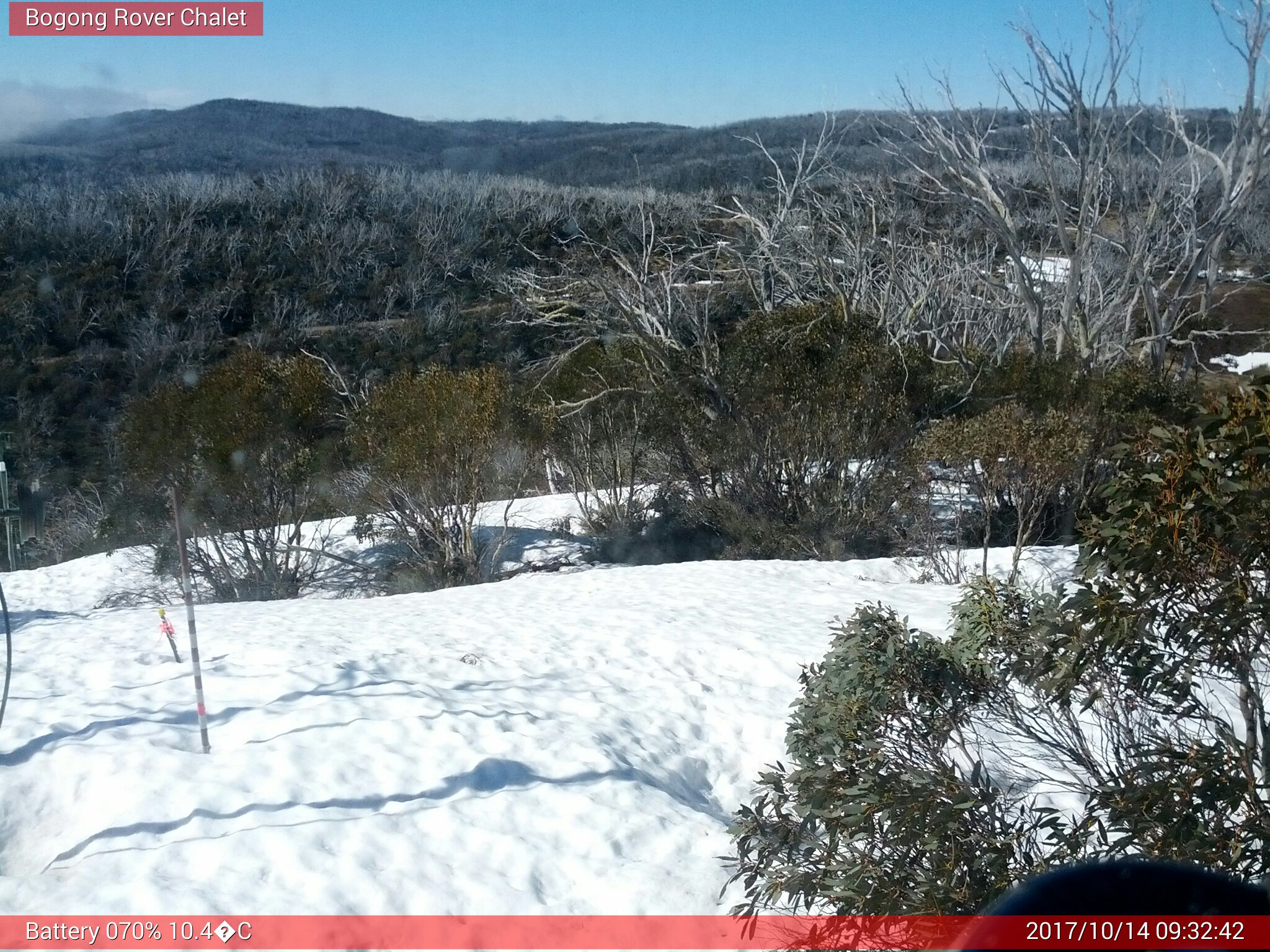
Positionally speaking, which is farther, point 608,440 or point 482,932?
point 608,440

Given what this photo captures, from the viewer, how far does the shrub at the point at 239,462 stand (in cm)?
1146

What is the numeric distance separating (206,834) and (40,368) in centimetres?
2726

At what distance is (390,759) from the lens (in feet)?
15.3

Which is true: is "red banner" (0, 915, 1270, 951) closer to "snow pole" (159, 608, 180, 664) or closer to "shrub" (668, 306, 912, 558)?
"snow pole" (159, 608, 180, 664)

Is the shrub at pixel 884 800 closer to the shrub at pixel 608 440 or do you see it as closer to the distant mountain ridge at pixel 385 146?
the shrub at pixel 608 440

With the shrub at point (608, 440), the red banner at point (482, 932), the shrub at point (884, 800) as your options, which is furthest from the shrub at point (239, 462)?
the shrub at point (884, 800)

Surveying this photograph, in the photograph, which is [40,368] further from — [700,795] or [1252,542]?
[1252,542]

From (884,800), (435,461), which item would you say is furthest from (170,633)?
(435,461)

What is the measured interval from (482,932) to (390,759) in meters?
1.30

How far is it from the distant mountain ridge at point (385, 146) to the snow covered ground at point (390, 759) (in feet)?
77.5

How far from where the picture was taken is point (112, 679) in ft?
17.9

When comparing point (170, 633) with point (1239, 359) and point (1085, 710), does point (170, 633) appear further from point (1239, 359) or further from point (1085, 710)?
point (1239, 359)

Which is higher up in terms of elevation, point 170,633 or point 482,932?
point 170,633

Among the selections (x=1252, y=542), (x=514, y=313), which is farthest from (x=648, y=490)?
(x=514, y=313)
